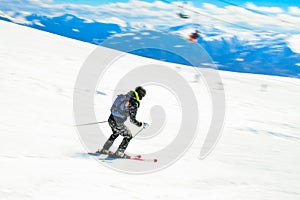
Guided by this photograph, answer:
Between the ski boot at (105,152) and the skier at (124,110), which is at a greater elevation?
the skier at (124,110)

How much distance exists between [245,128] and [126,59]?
66.5ft

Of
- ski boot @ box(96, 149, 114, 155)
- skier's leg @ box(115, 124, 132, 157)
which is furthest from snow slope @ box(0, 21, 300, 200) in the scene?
→ skier's leg @ box(115, 124, 132, 157)

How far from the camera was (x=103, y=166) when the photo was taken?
765 centimetres

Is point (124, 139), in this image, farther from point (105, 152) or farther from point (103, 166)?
point (103, 166)

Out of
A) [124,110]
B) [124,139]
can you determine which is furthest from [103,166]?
[124,110]

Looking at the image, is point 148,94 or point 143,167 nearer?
point 143,167

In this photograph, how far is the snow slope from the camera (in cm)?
618

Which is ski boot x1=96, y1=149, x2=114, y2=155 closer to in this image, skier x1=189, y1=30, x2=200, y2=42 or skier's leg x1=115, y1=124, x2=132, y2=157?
skier's leg x1=115, y1=124, x2=132, y2=157

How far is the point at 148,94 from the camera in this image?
806 inches

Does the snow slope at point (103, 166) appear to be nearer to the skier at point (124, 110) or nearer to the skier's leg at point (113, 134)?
the skier's leg at point (113, 134)

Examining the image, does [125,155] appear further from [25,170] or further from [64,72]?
[64,72]

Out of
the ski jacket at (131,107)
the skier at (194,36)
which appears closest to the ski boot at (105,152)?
the ski jacket at (131,107)

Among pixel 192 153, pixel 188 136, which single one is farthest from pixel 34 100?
pixel 192 153

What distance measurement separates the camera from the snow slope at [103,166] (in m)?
6.18
